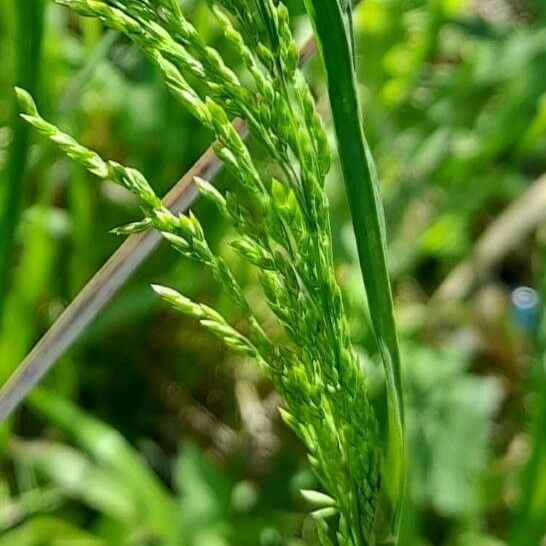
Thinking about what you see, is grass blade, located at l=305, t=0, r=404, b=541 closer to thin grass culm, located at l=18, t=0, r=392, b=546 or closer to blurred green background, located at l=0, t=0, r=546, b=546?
thin grass culm, located at l=18, t=0, r=392, b=546

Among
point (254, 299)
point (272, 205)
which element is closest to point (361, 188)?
point (272, 205)

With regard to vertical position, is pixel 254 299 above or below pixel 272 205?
below

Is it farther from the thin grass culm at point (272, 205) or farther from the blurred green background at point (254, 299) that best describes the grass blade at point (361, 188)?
the blurred green background at point (254, 299)

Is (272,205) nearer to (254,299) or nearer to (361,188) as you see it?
(361,188)

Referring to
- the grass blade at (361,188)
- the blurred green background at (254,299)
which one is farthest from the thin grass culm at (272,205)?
the blurred green background at (254,299)

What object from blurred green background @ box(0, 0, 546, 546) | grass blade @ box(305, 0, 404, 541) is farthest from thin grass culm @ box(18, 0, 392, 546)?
blurred green background @ box(0, 0, 546, 546)

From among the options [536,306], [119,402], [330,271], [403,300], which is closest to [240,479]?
[119,402]
